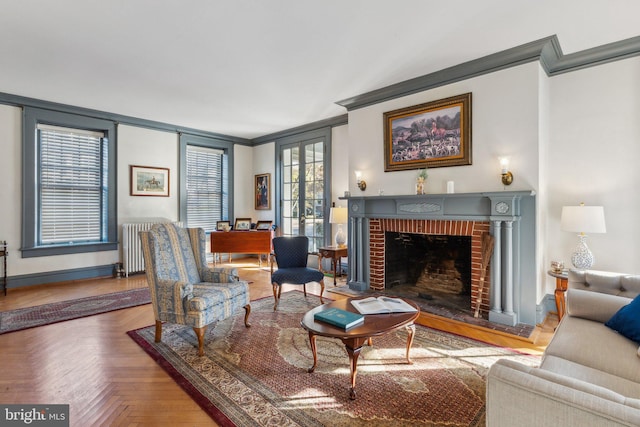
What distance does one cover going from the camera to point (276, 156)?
692cm

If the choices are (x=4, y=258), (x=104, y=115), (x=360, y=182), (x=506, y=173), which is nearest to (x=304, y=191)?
(x=360, y=182)

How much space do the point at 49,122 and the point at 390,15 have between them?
5220 millimetres

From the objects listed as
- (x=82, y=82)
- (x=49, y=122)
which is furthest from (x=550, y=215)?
(x=49, y=122)

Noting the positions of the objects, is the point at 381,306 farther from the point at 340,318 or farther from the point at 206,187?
the point at 206,187

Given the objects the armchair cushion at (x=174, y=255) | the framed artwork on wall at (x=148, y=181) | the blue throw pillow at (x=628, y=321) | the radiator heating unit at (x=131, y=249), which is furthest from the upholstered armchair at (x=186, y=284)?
the framed artwork on wall at (x=148, y=181)

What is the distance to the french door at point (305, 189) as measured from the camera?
5965 millimetres

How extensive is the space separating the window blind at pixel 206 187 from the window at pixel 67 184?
4.77 feet

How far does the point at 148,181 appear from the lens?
590 cm

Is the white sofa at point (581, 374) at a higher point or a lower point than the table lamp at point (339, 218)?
lower

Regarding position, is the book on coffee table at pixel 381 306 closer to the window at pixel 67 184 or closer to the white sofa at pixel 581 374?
the white sofa at pixel 581 374

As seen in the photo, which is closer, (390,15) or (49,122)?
(390,15)

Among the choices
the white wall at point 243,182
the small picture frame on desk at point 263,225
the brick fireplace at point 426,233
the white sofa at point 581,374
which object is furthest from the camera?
the white wall at point 243,182

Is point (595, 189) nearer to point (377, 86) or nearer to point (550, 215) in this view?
point (550, 215)

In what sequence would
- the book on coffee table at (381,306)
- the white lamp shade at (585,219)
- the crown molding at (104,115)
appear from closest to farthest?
the book on coffee table at (381,306)
the white lamp shade at (585,219)
the crown molding at (104,115)
